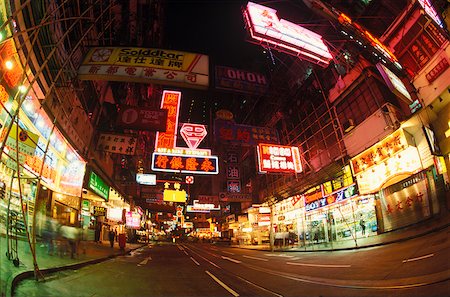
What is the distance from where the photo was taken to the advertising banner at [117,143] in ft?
52.6

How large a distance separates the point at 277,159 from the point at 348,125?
5.65m

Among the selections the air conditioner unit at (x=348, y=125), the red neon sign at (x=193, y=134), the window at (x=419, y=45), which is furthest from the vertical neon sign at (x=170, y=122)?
the window at (x=419, y=45)

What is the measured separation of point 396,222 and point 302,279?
1031cm

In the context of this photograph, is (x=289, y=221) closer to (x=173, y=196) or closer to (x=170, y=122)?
(x=173, y=196)

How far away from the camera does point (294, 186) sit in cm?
2420

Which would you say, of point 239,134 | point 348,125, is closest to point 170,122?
point 239,134

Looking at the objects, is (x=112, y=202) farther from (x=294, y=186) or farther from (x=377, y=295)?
(x=377, y=295)

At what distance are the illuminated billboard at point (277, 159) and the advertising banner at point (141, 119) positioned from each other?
26.8 feet

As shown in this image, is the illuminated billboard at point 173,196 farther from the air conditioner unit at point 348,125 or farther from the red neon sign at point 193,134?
the air conditioner unit at point 348,125

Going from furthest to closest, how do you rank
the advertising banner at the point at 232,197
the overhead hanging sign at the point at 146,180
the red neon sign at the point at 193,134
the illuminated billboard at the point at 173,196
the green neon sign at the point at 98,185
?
the illuminated billboard at the point at 173,196, the advertising banner at the point at 232,197, the overhead hanging sign at the point at 146,180, the red neon sign at the point at 193,134, the green neon sign at the point at 98,185

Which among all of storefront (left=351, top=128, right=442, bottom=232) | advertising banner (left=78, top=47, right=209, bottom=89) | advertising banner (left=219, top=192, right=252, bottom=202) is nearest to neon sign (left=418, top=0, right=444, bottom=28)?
storefront (left=351, top=128, right=442, bottom=232)

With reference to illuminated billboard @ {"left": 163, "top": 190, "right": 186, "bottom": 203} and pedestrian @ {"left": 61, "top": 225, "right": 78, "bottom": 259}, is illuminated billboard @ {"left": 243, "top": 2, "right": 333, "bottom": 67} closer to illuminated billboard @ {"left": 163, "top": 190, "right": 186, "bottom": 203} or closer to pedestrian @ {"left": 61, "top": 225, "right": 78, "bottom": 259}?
pedestrian @ {"left": 61, "top": 225, "right": 78, "bottom": 259}

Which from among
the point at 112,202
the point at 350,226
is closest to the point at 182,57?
the point at 350,226

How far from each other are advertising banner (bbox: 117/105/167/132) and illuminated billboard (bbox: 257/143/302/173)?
8.17m
